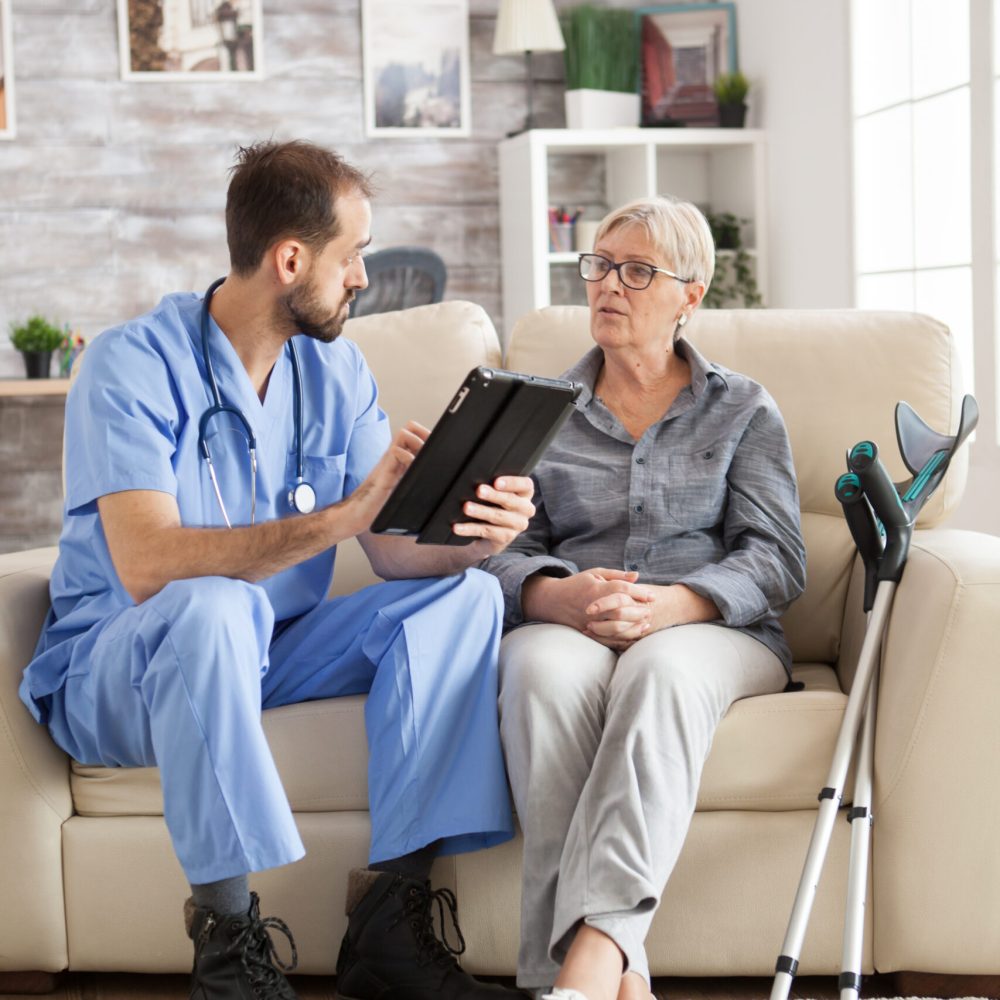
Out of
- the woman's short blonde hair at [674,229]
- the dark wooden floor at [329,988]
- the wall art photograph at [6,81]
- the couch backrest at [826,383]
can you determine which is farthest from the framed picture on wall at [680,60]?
the dark wooden floor at [329,988]

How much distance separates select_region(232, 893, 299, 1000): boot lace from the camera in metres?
1.61

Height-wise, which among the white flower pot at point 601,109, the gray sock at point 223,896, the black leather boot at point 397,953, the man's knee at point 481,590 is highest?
the white flower pot at point 601,109

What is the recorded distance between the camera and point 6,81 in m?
4.53

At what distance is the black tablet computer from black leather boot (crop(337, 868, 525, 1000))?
45 centimetres

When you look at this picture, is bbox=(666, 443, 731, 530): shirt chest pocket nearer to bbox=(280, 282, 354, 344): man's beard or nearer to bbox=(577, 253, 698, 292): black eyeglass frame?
bbox=(577, 253, 698, 292): black eyeglass frame

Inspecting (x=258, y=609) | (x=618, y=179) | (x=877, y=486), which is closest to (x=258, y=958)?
(x=258, y=609)

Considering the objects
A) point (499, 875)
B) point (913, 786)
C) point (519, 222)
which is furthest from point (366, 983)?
point (519, 222)

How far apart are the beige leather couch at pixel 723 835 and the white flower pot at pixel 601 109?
3.05 m

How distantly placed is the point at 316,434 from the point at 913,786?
3.12ft

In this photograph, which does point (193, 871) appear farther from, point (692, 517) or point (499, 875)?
point (692, 517)

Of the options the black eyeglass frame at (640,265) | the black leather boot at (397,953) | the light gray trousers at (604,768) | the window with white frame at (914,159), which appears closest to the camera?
the light gray trousers at (604,768)

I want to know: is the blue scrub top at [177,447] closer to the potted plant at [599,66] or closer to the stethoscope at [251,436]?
the stethoscope at [251,436]

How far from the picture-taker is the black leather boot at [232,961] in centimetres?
161

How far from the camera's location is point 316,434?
2.00 meters
